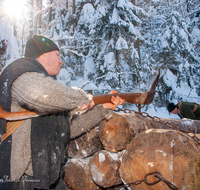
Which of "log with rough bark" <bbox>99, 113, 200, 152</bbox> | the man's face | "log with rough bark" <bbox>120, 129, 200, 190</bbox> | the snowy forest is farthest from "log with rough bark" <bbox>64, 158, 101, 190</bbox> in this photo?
the snowy forest

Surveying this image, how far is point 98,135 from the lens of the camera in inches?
75.0

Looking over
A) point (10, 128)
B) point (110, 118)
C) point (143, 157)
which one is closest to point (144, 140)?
point (143, 157)

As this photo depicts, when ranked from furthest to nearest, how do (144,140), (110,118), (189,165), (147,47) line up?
1. (147,47)
2. (110,118)
3. (144,140)
4. (189,165)

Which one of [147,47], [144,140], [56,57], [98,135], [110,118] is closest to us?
[144,140]

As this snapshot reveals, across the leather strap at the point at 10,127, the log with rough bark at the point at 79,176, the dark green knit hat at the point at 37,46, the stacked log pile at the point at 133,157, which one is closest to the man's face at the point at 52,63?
the dark green knit hat at the point at 37,46

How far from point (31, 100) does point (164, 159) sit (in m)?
1.04

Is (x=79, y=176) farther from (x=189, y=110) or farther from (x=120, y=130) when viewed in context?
(x=189, y=110)

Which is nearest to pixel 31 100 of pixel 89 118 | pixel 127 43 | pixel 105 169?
pixel 89 118

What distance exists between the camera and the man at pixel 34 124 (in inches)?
34.7

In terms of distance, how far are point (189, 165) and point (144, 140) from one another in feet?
1.11

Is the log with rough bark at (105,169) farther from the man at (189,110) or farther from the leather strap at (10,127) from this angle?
the man at (189,110)

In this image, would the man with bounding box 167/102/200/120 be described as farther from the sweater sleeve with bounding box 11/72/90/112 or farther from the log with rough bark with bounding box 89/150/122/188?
the sweater sleeve with bounding box 11/72/90/112

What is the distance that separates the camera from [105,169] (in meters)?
1.55

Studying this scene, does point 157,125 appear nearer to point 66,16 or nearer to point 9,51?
point 9,51
